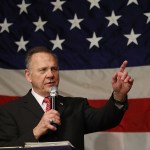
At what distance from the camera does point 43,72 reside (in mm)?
2320

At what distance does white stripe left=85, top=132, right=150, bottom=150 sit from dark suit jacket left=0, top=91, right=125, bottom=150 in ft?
2.04

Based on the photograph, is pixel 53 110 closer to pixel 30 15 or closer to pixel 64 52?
pixel 64 52

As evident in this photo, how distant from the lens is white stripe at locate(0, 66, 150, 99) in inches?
118

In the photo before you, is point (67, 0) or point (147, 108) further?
point (67, 0)

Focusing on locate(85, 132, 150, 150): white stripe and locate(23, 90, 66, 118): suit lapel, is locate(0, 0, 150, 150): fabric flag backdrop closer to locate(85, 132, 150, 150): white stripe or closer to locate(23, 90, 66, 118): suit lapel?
A: locate(85, 132, 150, 150): white stripe

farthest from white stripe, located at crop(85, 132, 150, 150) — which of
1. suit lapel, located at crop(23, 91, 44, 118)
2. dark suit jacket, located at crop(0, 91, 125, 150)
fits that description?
suit lapel, located at crop(23, 91, 44, 118)

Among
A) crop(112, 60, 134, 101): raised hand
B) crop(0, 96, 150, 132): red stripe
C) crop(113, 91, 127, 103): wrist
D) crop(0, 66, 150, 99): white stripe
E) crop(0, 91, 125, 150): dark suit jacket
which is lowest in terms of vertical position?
crop(0, 91, 125, 150): dark suit jacket

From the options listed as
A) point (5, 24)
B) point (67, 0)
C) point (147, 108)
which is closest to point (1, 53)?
point (5, 24)

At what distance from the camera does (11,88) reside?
10.5 ft

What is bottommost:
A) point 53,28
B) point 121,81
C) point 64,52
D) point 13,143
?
point 13,143

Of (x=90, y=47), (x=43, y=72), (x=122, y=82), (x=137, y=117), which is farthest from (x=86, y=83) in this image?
(x=122, y=82)

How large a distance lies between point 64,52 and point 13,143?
128cm

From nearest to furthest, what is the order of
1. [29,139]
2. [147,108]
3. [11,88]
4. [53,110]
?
[53,110] → [29,139] → [147,108] → [11,88]

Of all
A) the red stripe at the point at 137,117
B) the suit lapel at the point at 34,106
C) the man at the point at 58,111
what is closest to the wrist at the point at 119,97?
the man at the point at 58,111
